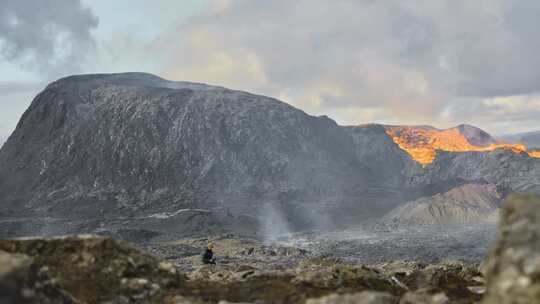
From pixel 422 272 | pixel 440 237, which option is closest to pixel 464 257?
pixel 440 237

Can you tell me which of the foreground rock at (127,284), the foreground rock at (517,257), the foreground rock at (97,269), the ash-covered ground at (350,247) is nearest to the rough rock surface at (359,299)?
the foreground rock at (127,284)

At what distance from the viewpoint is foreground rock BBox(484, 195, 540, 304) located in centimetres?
1008

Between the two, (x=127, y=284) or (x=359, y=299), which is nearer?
(x=359, y=299)

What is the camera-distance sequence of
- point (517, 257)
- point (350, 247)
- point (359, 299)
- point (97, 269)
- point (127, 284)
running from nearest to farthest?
point (517, 257), point (359, 299), point (127, 284), point (97, 269), point (350, 247)

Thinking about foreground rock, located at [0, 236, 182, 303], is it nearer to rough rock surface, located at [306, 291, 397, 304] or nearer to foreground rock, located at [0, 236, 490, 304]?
foreground rock, located at [0, 236, 490, 304]

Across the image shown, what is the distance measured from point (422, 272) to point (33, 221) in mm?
179487

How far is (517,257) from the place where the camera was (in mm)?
10484

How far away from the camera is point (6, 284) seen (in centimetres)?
955

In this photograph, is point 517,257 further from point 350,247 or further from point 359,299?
point 350,247

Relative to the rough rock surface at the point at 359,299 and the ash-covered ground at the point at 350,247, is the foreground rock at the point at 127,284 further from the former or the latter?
the ash-covered ground at the point at 350,247

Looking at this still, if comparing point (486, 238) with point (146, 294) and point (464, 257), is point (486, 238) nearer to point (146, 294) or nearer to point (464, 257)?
point (464, 257)

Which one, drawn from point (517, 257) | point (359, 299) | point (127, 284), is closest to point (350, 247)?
point (127, 284)

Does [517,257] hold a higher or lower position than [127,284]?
higher

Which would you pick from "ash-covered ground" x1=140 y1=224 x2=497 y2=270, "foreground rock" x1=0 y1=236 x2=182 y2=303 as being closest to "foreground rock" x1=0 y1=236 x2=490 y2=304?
"foreground rock" x1=0 y1=236 x2=182 y2=303
